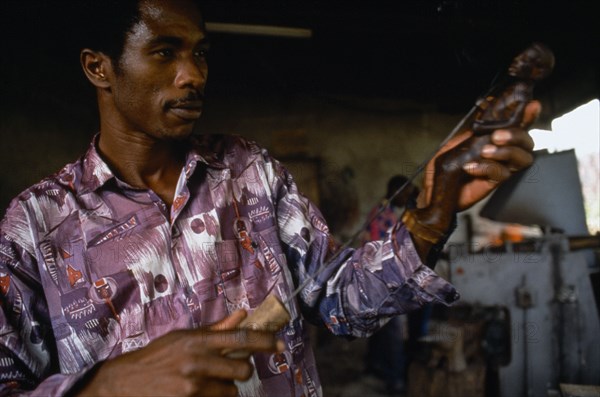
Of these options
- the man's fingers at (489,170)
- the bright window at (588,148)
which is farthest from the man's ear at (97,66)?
the bright window at (588,148)

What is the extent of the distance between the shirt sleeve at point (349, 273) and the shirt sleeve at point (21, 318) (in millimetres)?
789

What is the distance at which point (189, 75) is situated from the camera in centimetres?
139

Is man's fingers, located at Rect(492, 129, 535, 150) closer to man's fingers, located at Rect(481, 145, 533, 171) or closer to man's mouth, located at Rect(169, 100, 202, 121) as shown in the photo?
man's fingers, located at Rect(481, 145, 533, 171)

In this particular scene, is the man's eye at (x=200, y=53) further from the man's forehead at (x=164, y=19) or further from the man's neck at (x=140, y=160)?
the man's neck at (x=140, y=160)

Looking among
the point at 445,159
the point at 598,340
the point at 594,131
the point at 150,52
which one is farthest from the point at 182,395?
the point at 598,340

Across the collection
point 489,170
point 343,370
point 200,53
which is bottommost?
point 343,370

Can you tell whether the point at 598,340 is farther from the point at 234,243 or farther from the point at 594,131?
the point at 234,243

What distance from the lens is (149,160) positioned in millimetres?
1523

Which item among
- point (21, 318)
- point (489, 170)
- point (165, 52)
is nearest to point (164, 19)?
point (165, 52)

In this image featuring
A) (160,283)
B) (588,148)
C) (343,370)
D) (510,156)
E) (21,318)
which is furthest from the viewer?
(343,370)

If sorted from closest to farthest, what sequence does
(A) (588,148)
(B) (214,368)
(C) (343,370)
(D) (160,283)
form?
(B) (214,368) → (D) (160,283) → (A) (588,148) → (C) (343,370)

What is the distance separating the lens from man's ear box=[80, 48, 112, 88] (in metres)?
1.48

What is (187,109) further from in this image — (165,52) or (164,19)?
(164,19)

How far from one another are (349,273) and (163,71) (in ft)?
3.01
